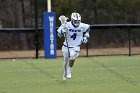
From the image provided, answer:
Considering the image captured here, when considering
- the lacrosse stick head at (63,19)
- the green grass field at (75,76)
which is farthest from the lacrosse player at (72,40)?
the green grass field at (75,76)

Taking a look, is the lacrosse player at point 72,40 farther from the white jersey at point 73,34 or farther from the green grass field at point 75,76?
Result: the green grass field at point 75,76

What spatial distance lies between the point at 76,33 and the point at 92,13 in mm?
21002

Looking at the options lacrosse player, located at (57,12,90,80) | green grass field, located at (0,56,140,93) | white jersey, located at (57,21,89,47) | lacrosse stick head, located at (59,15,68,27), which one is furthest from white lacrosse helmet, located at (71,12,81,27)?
green grass field, located at (0,56,140,93)

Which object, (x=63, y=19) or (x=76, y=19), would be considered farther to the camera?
(x=76, y=19)

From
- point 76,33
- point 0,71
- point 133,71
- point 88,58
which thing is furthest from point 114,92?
point 88,58

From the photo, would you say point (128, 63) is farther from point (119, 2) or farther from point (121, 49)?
point (119, 2)

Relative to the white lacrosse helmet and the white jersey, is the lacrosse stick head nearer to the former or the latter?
the white lacrosse helmet

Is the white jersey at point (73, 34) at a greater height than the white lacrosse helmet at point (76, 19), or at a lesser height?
lesser

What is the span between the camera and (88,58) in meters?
25.0

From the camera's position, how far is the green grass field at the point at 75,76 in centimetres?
1431

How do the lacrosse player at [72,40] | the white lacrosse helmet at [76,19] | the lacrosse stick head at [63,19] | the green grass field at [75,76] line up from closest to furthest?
the green grass field at [75,76] < the lacrosse stick head at [63,19] < the white lacrosse helmet at [76,19] < the lacrosse player at [72,40]

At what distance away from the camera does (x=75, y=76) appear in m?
17.5

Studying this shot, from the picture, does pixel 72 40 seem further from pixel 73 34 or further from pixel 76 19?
pixel 76 19

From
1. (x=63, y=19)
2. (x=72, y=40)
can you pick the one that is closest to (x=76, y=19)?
(x=63, y=19)
